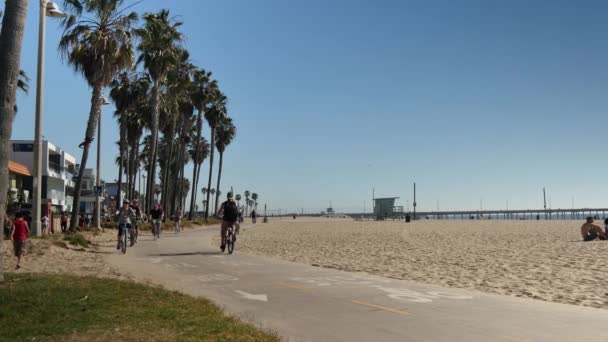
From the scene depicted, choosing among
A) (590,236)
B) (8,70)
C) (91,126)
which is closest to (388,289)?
(8,70)

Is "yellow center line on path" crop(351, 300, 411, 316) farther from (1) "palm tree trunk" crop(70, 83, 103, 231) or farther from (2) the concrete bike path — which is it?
(1) "palm tree trunk" crop(70, 83, 103, 231)

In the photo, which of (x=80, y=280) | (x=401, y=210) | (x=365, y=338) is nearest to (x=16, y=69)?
(x=80, y=280)

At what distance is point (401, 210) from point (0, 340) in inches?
3794

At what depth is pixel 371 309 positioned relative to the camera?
26.2ft

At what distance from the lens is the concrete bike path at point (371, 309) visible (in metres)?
6.43

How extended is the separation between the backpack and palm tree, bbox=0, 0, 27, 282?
27.6 feet

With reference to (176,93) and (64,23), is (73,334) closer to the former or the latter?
(64,23)

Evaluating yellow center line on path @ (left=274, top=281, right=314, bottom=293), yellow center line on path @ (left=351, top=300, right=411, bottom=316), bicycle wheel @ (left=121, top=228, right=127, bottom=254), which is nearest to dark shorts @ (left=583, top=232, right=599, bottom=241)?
yellow center line on path @ (left=274, top=281, right=314, bottom=293)

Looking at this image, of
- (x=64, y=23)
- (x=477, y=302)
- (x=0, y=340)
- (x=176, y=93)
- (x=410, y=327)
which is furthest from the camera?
(x=176, y=93)

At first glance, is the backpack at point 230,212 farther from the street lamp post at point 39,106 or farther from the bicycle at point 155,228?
the bicycle at point 155,228

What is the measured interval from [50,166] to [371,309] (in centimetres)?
6266

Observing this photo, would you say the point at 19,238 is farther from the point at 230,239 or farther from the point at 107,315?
the point at 230,239

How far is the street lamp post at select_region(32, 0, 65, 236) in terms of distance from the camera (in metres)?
18.2

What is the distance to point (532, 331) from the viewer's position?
6477 millimetres
